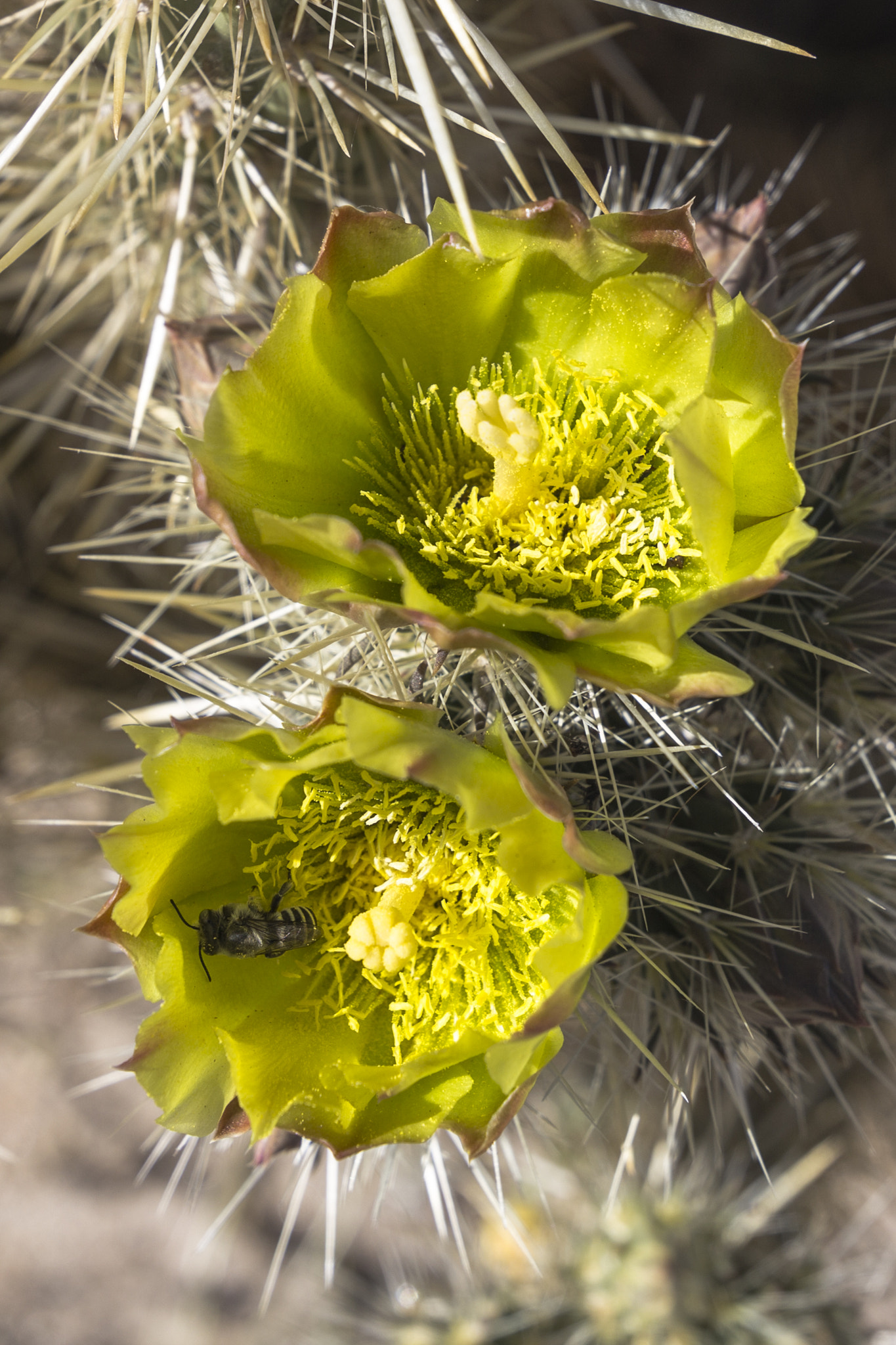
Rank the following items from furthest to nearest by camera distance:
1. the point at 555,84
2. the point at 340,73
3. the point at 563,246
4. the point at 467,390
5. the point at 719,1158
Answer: the point at 555,84
the point at 719,1158
the point at 340,73
the point at 467,390
the point at 563,246

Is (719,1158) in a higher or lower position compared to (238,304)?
lower

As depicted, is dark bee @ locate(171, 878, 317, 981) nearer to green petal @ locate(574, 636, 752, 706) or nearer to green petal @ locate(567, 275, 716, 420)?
green petal @ locate(574, 636, 752, 706)

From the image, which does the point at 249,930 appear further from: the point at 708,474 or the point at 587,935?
the point at 708,474

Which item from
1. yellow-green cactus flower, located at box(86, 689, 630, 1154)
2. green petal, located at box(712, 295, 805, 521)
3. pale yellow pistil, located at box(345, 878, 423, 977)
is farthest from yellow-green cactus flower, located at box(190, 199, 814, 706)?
pale yellow pistil, located at box(345, 878, 423, 977)

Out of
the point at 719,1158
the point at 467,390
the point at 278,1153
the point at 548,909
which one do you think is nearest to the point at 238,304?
the point at 467,390

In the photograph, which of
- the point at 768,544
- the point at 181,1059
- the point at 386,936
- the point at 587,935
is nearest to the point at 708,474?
the point at 768,544

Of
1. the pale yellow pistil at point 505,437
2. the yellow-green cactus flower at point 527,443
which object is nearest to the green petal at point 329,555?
the yellow-green cactus flower at point 527,443

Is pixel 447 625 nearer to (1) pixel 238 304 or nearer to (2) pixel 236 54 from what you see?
(2) pixel 236 54

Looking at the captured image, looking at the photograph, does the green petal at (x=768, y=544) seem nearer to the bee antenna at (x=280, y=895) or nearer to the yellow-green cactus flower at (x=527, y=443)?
the yellow-green cactus flower at (x=527, y=443)
